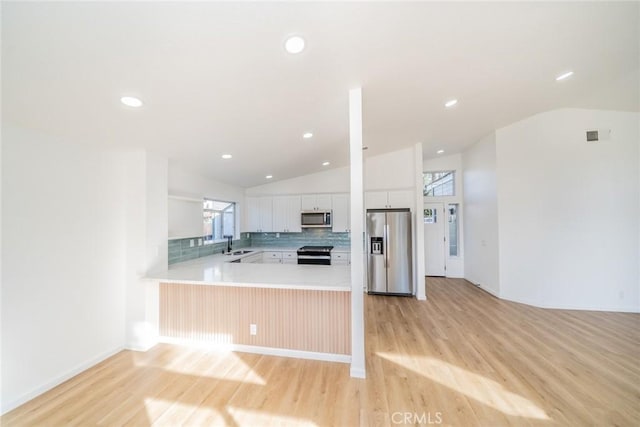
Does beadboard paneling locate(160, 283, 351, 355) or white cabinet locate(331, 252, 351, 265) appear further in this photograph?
white cabinet locate(331, 252, 351, 265)

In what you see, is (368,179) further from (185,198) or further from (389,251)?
(185,198)

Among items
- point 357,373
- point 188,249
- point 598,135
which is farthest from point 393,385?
point 598,135

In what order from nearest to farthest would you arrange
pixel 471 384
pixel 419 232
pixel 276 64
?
pixel 276 64
pixel 471 384
pixel 419 232

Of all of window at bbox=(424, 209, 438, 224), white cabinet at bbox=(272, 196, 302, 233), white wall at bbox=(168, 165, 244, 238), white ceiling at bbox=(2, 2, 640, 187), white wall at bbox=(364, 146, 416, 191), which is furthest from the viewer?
window at bbox=(424, 209, 438, 224)

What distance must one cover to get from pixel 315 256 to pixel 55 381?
11.7ft

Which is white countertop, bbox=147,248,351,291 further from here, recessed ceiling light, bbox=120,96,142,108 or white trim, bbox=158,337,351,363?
recessed ceiling light, bbox=120,96,142,108

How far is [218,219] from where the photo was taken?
470 cm

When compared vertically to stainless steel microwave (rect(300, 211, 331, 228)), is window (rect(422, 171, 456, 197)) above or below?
above

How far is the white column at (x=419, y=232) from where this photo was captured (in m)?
4.36

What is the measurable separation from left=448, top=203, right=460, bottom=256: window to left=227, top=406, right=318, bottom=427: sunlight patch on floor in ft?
17.6

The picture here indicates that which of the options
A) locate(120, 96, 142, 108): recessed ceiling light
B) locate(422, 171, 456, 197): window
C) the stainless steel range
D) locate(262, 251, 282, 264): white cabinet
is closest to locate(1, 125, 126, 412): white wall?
A: locate(120, 96, 142, 108): recessed ceiling light

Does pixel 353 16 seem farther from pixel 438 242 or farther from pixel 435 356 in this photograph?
pixel 438 242

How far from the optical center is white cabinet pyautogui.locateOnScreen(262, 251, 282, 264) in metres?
4.98

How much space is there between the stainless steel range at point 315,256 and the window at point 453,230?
3290 millimetres
